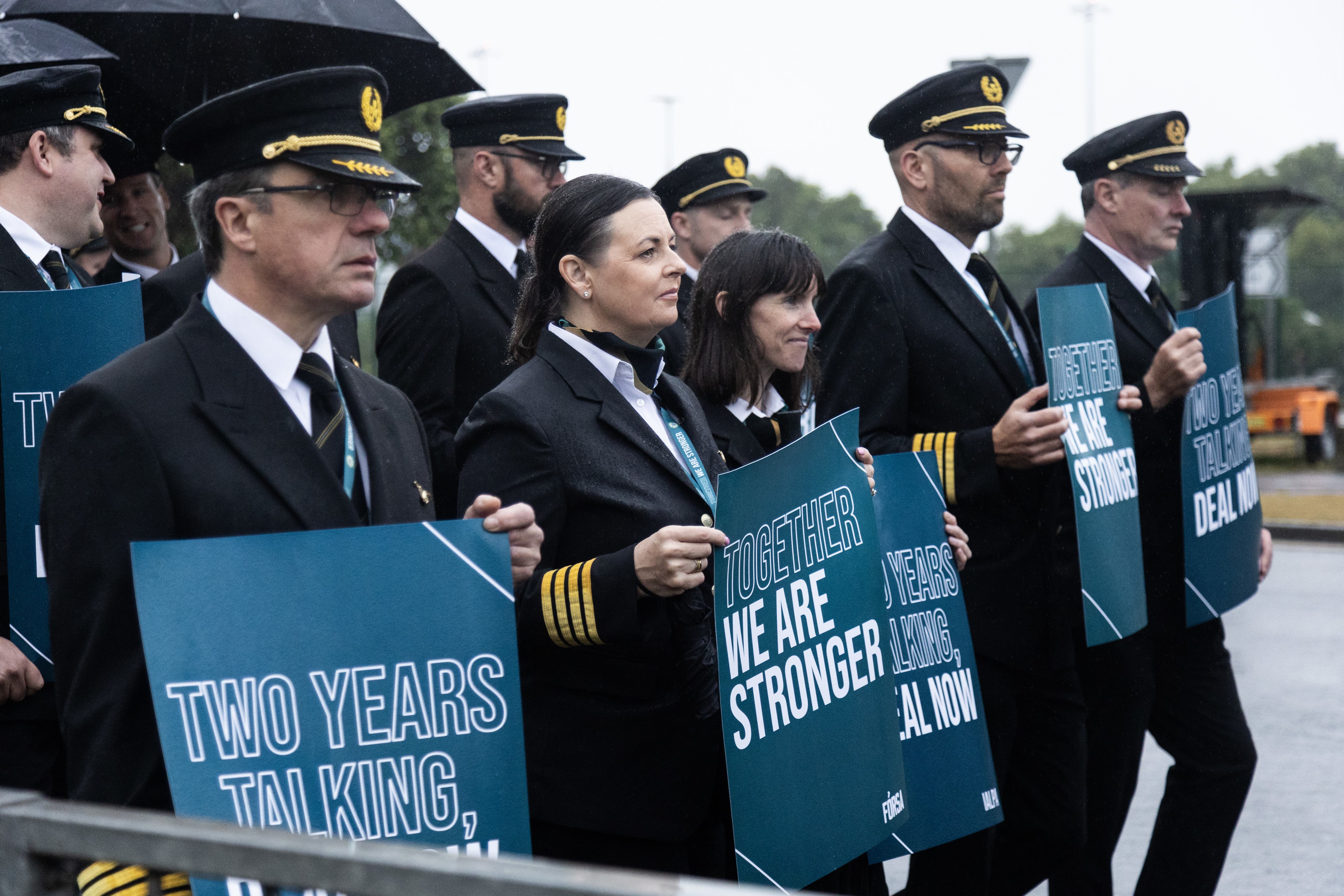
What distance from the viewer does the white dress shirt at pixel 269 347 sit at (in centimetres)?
217

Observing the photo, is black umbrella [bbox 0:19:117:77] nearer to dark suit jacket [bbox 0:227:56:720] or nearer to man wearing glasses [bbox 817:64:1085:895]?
dark suit jacket [bbox 0:227:56:720]

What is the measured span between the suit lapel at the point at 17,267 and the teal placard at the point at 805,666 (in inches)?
60.3

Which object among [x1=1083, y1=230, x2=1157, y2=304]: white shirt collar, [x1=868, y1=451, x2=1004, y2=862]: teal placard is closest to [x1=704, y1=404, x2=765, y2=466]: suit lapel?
[x1=868, y1=451, x2=1004, y2=862]: teal placard

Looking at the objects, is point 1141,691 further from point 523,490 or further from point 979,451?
point 523,490

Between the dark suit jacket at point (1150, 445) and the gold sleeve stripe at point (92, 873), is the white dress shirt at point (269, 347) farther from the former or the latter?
the dark suit jacket at point (1150, 445)

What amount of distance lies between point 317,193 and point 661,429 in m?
1.02

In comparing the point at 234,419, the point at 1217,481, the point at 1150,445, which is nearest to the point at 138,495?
the point at 234,419

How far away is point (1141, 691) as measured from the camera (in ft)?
14.2

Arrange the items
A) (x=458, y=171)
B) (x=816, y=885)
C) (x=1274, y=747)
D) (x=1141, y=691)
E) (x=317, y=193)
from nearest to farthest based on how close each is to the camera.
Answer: (x=317, y=193)
(x=816, y=885)
(x=1141, y=691)
(x=458, y=171)
(x=1274, y=747)

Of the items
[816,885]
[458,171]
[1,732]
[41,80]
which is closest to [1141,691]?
[816,885]

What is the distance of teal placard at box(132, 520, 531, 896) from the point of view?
194 centimetres

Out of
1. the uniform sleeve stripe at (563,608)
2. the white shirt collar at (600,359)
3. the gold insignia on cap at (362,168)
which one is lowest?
the uniform sleeve stripe at (563,608)

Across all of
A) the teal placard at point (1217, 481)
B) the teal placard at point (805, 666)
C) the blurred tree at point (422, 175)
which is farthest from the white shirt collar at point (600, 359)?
the blurred tree at point (422, 175)

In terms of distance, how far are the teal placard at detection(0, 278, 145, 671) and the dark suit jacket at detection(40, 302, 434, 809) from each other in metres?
0.86
